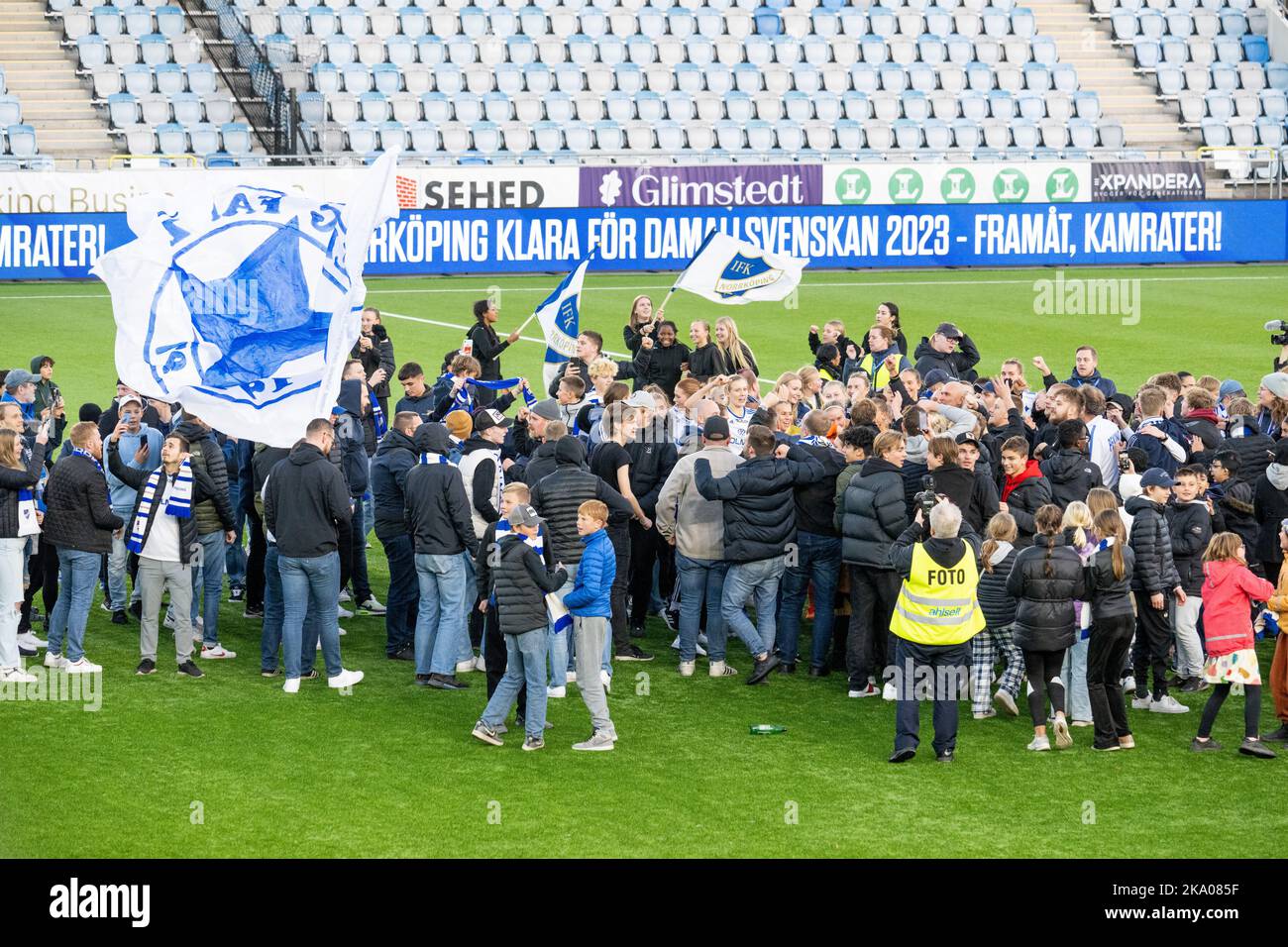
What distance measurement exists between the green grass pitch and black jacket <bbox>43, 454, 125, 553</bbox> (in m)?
1.04

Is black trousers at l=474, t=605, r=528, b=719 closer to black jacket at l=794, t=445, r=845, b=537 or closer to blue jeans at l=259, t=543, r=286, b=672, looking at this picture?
blue jeans at l=259, t=543, r=286, b=672

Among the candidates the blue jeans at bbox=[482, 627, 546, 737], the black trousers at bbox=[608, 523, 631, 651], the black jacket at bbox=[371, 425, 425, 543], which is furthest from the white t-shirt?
the black trousers at bbox=[608, 523, 631, 651]

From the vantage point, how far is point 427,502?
40.4ft

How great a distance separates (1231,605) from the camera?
1118 centimetres

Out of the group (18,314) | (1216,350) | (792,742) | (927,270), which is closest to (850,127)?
→ (927,270)

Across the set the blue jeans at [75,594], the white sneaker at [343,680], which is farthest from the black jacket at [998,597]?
the blue jeans at [75,594]

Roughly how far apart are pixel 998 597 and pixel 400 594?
436 centimetres

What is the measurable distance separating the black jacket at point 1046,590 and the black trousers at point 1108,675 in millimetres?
196

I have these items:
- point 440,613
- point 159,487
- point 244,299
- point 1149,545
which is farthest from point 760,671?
point 244,299

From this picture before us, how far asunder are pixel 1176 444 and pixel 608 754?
5044 millimetres

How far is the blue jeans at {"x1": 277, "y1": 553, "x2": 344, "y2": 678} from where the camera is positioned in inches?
483

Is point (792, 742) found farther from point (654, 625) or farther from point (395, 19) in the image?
point (395, 19)

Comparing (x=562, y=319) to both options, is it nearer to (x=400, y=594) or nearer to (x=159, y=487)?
(x=400, y=594)

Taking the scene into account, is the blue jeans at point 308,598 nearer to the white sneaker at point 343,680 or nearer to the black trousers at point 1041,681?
the white sneaker at point 343,680
